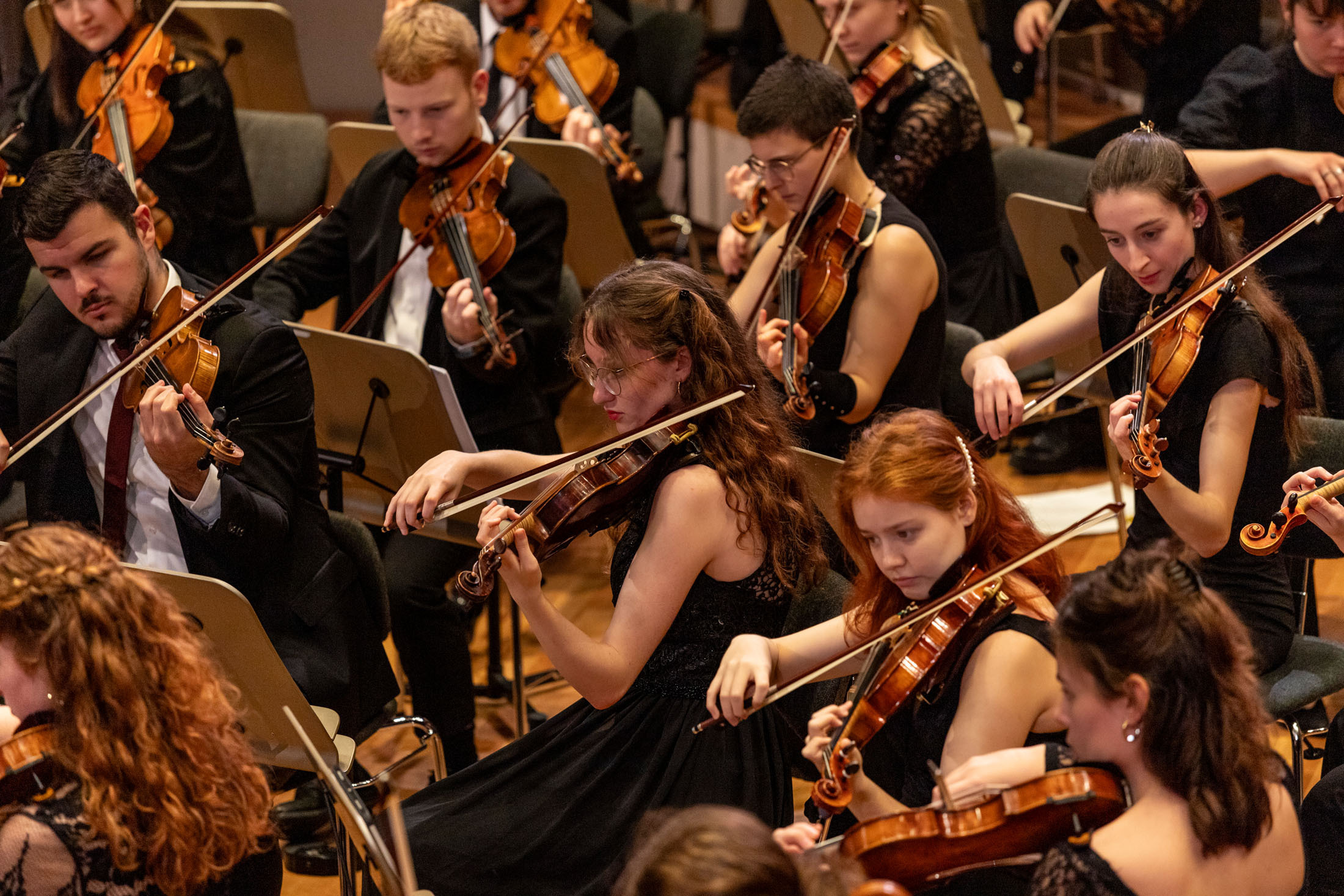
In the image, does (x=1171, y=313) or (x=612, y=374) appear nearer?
(x=612, y=374)

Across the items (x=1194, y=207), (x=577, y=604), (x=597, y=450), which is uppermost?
(x=1194, y=207)

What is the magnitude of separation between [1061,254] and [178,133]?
7.18 ft

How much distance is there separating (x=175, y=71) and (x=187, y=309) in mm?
1644

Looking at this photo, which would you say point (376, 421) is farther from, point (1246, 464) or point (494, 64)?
point (494, 64)

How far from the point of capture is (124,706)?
1.56 metres

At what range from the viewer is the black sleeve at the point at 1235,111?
120 inches

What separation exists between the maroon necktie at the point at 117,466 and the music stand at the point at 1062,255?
1795 millimetres

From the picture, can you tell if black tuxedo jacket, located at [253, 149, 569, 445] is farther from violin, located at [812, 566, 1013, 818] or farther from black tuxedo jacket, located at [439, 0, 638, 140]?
violin, located at [812, 566, 1013, 818]

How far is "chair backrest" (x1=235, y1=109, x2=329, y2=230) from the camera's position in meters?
4.16

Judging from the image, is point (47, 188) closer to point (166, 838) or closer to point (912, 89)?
point (166, 838)

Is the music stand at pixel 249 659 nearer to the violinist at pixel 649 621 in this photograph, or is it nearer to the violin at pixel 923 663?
the violinist at pixel 649 621

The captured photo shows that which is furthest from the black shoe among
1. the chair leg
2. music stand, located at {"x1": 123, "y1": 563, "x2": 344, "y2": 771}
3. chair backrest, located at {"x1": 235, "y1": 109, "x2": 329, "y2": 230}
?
chair backrest, located at {"x1": 235, "y1": 109, "x2": 329, "y2": 230}

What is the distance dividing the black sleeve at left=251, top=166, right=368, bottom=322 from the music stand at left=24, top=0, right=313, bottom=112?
3.95 ft

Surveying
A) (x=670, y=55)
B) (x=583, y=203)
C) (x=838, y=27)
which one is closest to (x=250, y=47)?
(x=670, y=55)
